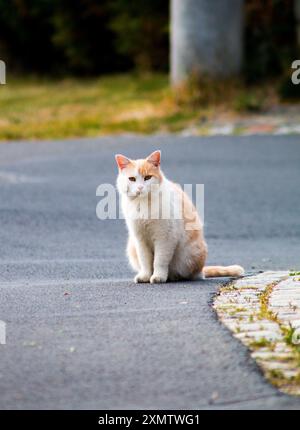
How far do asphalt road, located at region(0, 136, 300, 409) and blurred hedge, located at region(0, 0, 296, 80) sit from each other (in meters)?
6.07

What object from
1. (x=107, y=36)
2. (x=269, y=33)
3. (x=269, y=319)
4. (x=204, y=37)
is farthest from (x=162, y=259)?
(x=107, y=36)

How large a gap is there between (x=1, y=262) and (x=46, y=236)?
57.8 inches

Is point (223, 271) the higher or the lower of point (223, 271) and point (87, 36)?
the lower

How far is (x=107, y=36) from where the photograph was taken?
24312mm

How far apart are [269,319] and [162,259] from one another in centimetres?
153

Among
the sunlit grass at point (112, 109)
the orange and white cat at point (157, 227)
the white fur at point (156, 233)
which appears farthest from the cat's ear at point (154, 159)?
the sunlit grass at point (112, 109)

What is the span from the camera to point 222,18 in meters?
18.0

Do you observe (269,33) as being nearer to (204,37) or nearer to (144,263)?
(204,37)

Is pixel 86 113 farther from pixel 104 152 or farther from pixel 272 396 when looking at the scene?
pixel 272 396

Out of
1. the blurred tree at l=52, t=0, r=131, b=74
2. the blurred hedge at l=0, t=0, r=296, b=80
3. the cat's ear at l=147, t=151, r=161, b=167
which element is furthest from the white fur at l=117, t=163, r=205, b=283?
the blurred tree at l=52, t=0, r=131, b=74

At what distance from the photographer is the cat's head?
7.27m

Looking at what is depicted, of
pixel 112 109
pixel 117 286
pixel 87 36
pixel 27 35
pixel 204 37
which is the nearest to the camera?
pixel 117 286

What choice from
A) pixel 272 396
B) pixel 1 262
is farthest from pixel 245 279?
pixel 272 396
